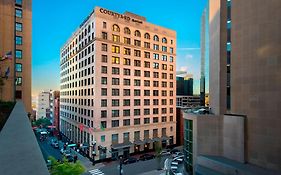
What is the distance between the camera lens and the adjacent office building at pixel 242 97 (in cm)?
1873

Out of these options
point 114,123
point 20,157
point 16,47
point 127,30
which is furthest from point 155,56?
point 20,157

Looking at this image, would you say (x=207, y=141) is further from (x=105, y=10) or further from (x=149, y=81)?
(x=105, y=10)

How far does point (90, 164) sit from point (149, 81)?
28056 millimetres

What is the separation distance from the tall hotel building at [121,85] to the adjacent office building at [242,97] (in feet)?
95.9

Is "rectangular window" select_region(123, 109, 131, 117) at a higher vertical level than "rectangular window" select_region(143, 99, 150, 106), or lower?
lower

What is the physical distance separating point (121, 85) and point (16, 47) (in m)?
26.0

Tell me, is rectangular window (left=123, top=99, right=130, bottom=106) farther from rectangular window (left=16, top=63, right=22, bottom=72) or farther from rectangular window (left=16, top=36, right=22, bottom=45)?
rectangular window (left=16, top=36, right=22, bottom=45)

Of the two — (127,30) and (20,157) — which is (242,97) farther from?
(127,30)

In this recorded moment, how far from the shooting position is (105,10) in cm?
5356

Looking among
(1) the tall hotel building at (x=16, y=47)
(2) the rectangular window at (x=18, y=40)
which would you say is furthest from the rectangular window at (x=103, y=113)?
(2) the rectangular window at (x=18, y=40)

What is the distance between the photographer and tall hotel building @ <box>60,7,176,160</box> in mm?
52000

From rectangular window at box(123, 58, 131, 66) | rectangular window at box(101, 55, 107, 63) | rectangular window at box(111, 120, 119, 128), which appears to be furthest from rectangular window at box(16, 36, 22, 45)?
rectangular window at box(111, 120, 119, 128)

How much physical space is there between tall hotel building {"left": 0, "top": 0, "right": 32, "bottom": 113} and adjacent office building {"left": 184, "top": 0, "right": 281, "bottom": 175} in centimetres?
3007

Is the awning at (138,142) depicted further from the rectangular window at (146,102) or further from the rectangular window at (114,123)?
the rectangular window at (146,102)
